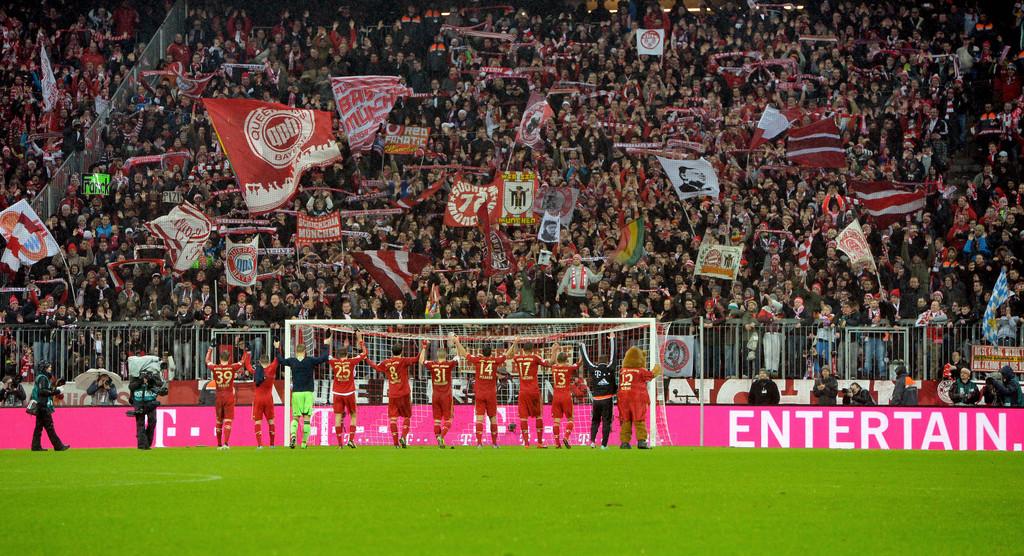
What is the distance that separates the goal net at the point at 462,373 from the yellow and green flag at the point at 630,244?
3.13m

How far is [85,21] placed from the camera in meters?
39.6

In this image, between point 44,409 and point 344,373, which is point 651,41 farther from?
point 44,409

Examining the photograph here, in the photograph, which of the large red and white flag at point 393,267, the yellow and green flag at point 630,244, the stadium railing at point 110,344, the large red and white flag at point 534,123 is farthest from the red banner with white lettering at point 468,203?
the stadium railing at point 110,344

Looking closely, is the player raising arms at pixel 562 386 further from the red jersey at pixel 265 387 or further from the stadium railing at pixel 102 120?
the stadium railing at pixel 102 120

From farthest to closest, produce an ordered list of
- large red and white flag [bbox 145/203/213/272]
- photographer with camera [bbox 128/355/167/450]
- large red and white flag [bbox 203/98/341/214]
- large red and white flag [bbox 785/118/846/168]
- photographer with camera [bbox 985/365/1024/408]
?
large red and white flag [bbox 203/98/341/214] < large red and white flag [bbox 785/118/846/168] < large red and white flag [bbox 145/203/213/272] < photographer with camera [bbox 985/365/1024/408] < photographer with camera [bbox 128/355/167/450]

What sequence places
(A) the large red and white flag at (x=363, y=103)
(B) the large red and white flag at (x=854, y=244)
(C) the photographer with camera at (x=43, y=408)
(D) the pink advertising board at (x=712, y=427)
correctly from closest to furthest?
1. (C) the photographer with camera at (x=43, y=408)
2. (D) the pink advertising board at (x=712, y=427)
3. (B) the large red and white flag at (x=854, y=244)
4. (A) the large red and white flag at (x=363, y=103)

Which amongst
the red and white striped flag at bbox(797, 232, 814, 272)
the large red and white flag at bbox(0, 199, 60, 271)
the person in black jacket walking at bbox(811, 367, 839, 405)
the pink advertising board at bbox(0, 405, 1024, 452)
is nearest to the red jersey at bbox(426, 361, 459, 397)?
the pink advertising board at bbox(0, 405, 1024, 452)

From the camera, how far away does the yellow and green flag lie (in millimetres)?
30328

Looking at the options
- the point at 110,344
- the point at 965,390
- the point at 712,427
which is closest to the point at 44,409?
the point at 110,344

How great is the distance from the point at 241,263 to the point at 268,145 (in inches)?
127

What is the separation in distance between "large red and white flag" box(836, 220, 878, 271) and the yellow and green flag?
14.3 feet

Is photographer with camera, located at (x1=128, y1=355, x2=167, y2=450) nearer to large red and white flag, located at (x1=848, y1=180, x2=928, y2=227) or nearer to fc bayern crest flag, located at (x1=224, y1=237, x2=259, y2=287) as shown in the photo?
fc bayern crest flag, located at (x1=224, y1=237, x2=259, y2=287)

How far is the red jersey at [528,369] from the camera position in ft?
79.6

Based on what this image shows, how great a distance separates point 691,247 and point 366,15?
48.3 ft
